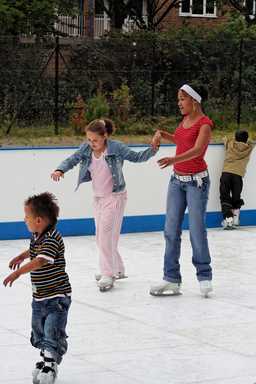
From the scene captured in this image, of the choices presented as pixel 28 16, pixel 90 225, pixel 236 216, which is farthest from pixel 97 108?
pixel 90 225

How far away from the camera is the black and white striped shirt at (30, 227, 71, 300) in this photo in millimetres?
6660

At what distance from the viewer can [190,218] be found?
9.23 metres

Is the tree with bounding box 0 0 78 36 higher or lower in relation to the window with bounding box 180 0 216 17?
higher

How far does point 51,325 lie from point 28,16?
19.6m

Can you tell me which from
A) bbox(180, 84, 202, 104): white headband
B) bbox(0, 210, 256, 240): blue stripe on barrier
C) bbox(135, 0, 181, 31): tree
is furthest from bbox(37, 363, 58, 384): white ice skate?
bbox(135, 0, 181, 31): tree

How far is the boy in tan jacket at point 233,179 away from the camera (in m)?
13.8

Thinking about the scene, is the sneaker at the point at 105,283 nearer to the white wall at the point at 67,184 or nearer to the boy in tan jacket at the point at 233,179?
the white wall at the point at 67,184

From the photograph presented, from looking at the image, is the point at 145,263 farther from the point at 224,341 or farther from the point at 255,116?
the point at 255,116

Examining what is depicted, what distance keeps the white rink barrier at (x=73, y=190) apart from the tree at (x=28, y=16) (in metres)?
11.3

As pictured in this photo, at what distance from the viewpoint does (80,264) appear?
36.4 feet

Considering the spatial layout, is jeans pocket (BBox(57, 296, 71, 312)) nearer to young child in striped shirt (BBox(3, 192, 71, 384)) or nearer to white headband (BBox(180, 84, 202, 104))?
young child in striped shirt (BBox(3, 192, 71, 384))

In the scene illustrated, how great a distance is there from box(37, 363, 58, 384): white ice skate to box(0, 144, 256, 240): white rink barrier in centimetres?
585

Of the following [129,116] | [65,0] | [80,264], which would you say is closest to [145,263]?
[80,264]

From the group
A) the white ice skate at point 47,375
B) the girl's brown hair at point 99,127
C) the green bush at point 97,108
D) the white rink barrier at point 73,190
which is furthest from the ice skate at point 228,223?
the green bush at point 97,108
